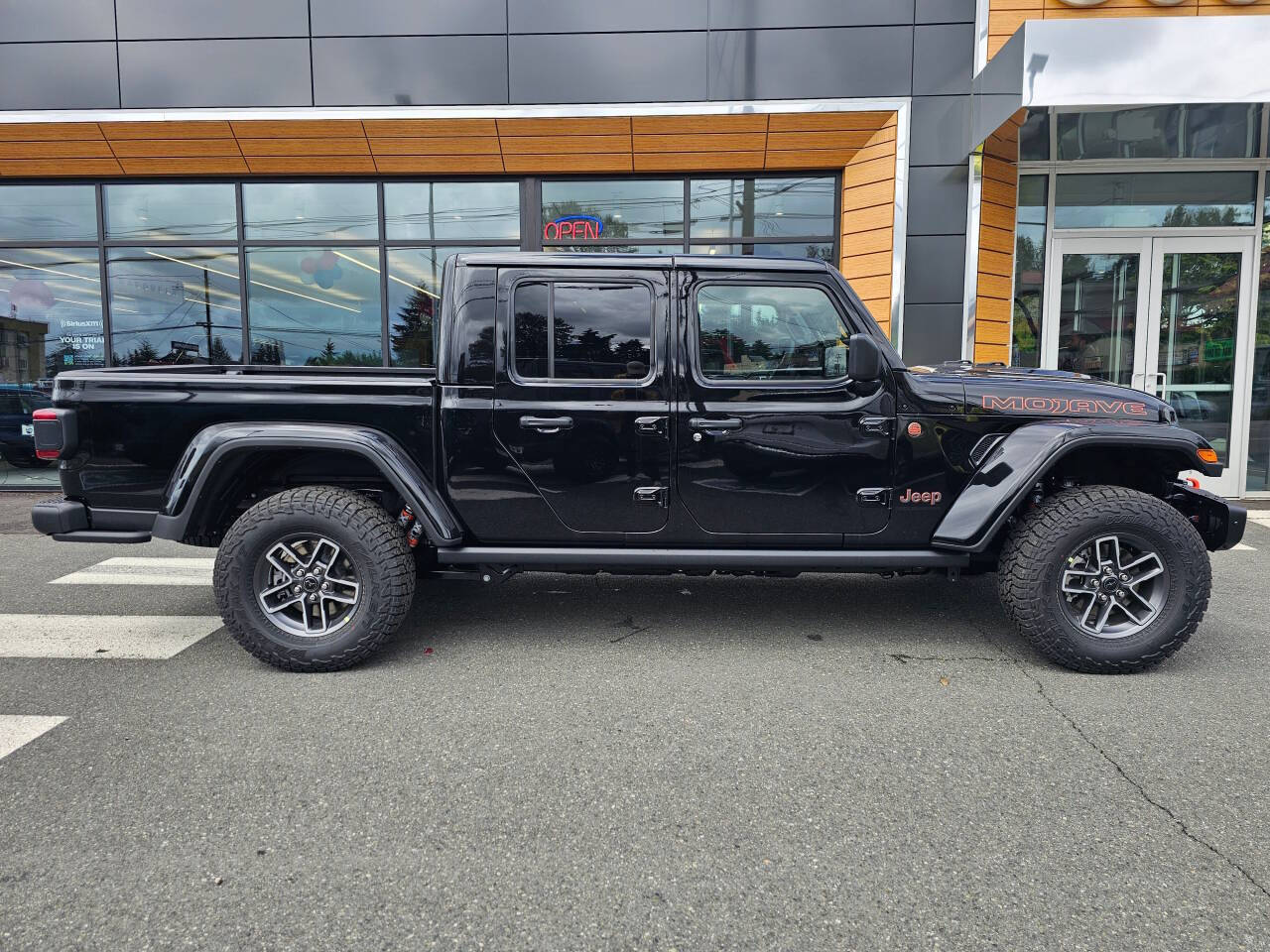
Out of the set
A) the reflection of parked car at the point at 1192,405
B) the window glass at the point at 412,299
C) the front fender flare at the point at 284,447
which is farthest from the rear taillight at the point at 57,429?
the reflection of parked car at the point at 1192,405

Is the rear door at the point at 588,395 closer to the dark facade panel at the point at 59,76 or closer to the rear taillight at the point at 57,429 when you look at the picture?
the rear taillight at the point at 57,429

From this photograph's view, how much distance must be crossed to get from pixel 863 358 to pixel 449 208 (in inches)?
265

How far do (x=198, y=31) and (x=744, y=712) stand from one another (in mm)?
9050

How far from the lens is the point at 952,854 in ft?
7.49

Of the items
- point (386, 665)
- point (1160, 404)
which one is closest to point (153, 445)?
point (386, 665)

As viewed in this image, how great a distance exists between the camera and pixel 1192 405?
28.3 feet

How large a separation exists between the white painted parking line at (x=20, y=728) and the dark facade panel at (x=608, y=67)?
23.3 feet

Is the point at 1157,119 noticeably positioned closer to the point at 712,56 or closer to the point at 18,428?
the point at 712,56

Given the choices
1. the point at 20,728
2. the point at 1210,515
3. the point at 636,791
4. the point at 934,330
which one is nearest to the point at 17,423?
the point at 20,728

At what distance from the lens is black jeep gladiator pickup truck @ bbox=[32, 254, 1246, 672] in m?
3.60

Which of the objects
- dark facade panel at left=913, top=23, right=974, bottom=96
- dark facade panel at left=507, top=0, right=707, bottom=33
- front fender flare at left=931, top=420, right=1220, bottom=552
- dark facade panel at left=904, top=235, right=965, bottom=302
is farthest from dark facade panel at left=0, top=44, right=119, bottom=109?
front fender flare at left=931, top=420, right=1220, bottom=552

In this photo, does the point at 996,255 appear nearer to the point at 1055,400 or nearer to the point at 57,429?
the point at 1055,400

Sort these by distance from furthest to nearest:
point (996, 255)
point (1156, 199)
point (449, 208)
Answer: point (449, 208) < point (1156, 199) < point (996, 255)

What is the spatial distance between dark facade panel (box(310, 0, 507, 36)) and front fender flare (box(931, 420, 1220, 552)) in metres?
7.08
